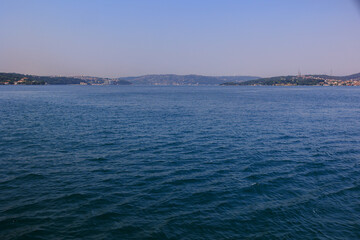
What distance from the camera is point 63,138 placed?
30.8 m

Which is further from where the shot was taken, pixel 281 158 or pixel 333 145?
pixel 333 145

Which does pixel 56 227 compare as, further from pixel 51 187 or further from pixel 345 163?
pixel 345 163

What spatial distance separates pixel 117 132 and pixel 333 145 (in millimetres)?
26785

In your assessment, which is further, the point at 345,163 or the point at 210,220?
the point at 345,163

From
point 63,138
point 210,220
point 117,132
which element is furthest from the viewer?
point 117,132

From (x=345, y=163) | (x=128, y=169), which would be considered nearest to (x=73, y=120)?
(x=128, y=169)

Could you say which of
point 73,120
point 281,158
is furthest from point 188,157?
point 73,120

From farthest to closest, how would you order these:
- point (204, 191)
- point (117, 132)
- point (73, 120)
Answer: point (73, 120) < point (117, 132) < point (204, 191)

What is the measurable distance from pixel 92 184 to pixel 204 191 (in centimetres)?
779

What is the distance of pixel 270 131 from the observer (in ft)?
119

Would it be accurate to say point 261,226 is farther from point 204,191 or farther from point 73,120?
point 73,120

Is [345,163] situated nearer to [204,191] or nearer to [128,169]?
[204,191]

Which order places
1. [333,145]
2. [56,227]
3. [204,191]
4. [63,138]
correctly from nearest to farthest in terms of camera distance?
[56,227]
[204,191]
[333,145]
[63,138]

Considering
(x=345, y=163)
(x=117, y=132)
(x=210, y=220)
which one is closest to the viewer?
(x=210, y=220)
